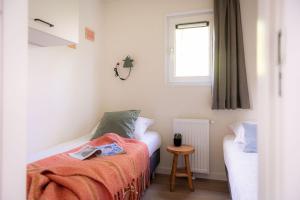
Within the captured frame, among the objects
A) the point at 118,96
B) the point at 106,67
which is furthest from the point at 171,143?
the point at 106,67

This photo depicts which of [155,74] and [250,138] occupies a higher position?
[155,74]

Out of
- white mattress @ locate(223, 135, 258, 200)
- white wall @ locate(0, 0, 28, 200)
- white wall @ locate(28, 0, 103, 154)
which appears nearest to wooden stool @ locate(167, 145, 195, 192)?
white mattress @ locate(223, 135, 258, 200)

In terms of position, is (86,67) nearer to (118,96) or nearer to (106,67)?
(106,67)

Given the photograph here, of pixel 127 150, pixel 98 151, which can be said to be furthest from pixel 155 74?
pixel 98 151

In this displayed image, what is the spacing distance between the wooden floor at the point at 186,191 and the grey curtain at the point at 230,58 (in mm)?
972

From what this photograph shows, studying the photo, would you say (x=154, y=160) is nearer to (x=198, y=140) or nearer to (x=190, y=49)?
(x=198, y=140)

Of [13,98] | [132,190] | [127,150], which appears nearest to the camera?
[13,98]

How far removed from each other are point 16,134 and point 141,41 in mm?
2666

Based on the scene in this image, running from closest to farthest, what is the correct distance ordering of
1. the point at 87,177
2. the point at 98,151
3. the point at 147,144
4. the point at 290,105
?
1. the point at 290,105
2. the point at 87,177
3. the point at 98,151
4. the point at 147,144

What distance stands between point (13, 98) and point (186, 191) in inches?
89.0

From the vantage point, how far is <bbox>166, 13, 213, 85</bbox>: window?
277 centimetres

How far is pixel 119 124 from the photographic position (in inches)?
96.1

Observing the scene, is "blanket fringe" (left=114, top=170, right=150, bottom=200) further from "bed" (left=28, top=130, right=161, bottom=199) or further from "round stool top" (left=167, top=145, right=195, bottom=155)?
"round stool top" (left=167, top=145, right=195, bottom=155)

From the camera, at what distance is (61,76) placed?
239 cm
